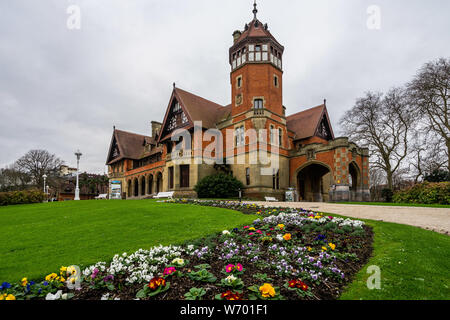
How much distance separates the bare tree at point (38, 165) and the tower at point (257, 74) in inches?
1747

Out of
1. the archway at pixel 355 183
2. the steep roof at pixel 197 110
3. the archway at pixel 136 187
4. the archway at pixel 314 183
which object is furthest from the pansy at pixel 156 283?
the archway at pixel 136 187

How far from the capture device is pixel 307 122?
3275cm

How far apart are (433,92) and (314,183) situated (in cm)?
1437

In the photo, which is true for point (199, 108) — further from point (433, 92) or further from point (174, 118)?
point (433, 92)

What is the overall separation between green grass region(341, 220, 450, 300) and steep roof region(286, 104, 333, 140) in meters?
25.7

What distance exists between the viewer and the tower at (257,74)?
89.4 feet

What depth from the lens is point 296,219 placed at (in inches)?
315

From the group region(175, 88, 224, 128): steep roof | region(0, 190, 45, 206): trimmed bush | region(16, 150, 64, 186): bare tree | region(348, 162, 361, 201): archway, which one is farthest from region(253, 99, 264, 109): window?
region(16, 150, 64, 186): bare tree

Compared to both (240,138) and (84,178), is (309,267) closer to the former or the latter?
(240,138)

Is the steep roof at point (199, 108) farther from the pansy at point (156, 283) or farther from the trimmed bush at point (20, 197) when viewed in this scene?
the pansy at point (156, 283)

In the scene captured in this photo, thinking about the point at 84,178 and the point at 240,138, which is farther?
the point at 84,178

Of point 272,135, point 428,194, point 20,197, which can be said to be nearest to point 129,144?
point 20,197
